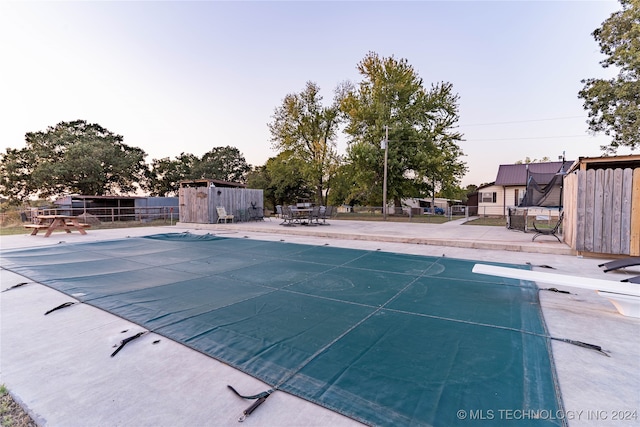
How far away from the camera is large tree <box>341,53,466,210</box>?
19859mm

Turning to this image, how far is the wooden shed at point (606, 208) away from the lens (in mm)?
5516

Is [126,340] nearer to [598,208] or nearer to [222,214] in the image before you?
[598,208]

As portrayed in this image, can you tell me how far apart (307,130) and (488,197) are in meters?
17.6

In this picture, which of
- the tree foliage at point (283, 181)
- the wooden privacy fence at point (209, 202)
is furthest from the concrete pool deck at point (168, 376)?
the tree foliage at point (283, 181)

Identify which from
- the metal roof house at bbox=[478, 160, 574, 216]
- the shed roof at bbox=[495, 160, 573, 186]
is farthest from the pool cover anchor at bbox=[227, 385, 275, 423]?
the shed roof at bbox=[495, 160, 573, 186]

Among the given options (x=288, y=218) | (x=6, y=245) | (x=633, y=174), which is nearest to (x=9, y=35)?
(x=6, y=245)

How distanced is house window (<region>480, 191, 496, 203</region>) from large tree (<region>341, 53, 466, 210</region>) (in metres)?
5.58

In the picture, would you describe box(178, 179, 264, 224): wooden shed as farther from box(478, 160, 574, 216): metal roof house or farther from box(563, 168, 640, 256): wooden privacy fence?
box(478, 160, 574, 216): metal roof house

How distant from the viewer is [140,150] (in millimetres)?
29812

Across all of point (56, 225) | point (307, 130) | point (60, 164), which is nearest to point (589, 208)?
point (56, 225)

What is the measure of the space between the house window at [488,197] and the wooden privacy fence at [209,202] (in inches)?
831

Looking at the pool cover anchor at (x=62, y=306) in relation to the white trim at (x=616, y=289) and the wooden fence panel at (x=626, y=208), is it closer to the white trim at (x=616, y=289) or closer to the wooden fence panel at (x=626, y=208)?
the white trim at (x=616, y=289)

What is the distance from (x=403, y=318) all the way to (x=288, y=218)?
10459mm

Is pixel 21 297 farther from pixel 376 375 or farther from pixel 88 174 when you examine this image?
pixel 88 174
